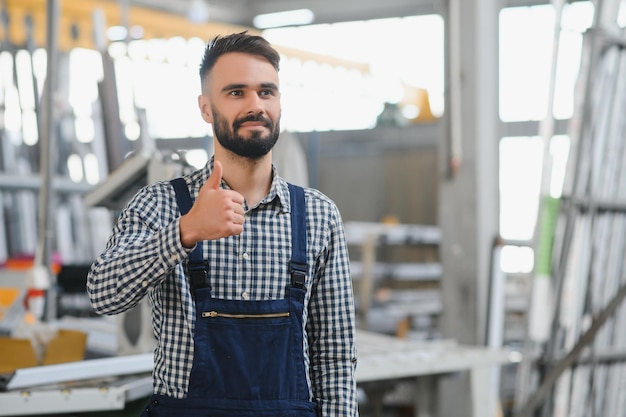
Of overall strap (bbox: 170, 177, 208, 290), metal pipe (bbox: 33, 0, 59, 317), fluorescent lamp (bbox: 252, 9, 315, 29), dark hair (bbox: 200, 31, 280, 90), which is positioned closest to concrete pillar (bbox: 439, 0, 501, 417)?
metal pipe (bbox: 33, 0, 59, 317)

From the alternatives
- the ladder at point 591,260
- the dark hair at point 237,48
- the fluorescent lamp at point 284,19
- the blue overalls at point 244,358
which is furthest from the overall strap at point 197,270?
the fluorescent lamp at point 284,19

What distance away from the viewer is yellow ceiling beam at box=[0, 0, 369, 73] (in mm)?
7566

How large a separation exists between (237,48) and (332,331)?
0.59 metres

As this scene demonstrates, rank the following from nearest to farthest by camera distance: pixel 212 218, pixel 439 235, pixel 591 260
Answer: pixel 212 218 → pixel 591 260 → pixel 439 235

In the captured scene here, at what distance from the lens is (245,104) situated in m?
1.67

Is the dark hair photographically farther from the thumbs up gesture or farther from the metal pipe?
the metal pipe

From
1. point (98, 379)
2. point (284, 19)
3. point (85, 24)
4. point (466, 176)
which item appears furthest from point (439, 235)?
point (284, 19)

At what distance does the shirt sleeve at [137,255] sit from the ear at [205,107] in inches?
6.8

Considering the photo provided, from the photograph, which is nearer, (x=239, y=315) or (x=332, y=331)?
(x=239, y=315)

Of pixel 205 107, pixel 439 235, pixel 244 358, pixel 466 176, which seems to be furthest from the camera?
pixel 439 235

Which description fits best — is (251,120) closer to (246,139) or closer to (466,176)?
(246,139)

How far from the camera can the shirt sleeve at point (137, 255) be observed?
1.55 m

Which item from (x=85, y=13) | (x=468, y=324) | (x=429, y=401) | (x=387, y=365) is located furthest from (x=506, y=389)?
(x=85, y=13)

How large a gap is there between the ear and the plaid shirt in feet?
0.33
